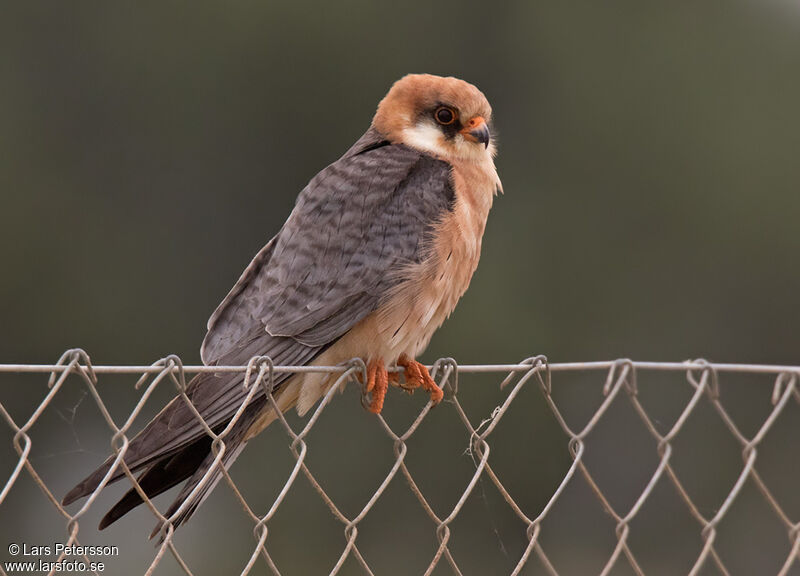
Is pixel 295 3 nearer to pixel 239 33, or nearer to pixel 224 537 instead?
pixel 239 33

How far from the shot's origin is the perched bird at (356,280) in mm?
3061

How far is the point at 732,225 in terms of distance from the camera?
54.2 ft

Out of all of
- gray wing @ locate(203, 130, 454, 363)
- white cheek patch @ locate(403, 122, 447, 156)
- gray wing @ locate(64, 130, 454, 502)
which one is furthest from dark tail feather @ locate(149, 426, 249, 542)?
white cheek patch @ locate(403, 122, 447, 156)

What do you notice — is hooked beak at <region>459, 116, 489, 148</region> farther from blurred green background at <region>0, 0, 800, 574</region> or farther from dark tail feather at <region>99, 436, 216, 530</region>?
blurred green background at <region>0, 0, 800, 574</region>

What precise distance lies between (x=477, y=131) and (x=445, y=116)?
12 centimetres

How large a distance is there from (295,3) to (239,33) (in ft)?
2.68

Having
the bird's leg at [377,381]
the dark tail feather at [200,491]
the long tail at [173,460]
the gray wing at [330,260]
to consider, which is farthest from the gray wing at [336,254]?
the dark tail feather at [200,491]

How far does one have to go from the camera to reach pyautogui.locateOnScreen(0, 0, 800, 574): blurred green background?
13359 mm

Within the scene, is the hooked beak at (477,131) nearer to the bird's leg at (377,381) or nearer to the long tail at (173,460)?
the bird's leg at (377,381)

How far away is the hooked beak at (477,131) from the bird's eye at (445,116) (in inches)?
1.9

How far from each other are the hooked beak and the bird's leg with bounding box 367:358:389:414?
0.78 metres

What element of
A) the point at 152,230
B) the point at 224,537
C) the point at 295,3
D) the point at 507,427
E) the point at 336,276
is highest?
the point at 295,3

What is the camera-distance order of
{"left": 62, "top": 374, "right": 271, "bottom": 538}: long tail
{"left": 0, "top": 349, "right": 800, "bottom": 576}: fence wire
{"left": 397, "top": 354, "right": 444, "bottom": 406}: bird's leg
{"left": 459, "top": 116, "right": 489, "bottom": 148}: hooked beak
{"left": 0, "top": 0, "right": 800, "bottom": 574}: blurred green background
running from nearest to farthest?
{"left": 0, "top": 349, "right": 800, "bottom": 576}: fence wire < {"left": 62, "top": 374, "right": 271, "bottom": 538}: long tail < {"left": 397, "top": 354, "right": 444, "bottom": 406}: bird's leg < {"left": 459, "top": 116, "right": 489, "bottom": 148}: hooked beak < {"left": 0, "top": 0, "right": 800, "bottom": 574}: blurred green background

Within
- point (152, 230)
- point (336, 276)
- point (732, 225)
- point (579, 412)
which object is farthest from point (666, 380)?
point (336, 276)
